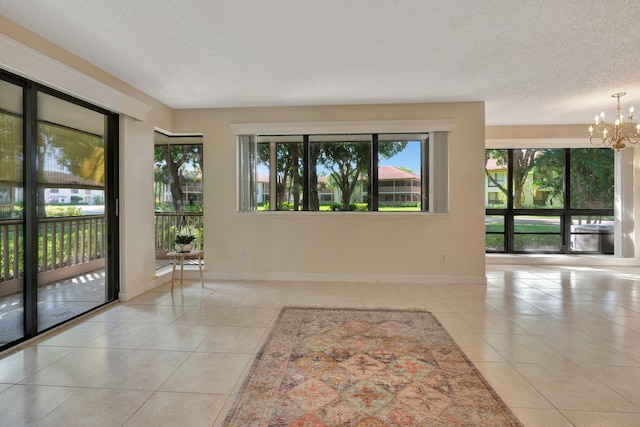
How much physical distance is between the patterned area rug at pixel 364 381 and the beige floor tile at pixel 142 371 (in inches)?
22.8

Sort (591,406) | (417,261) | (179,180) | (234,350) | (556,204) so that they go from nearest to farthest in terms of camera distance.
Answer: (591,406) → (234,350) → (417,261) → (179,180) → (556,204)

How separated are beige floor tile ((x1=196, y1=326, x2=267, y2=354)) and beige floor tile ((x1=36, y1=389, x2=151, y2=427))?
63cm

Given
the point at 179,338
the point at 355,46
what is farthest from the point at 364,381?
the point at 355,46

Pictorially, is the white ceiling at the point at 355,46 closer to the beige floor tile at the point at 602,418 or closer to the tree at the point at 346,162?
the tree at the point at 346,162

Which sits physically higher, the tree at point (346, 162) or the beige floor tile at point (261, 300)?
the tree at point (346, 162)

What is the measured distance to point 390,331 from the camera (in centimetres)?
280

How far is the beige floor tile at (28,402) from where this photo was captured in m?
1.66

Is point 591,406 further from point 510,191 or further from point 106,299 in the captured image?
point 510,191

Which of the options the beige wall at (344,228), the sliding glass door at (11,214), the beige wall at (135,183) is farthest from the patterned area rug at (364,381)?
the beige wall at (135,183)

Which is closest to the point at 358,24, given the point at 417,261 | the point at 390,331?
the point at 390,331

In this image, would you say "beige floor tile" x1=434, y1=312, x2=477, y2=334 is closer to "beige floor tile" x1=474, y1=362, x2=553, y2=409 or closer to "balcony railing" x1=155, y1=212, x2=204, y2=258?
"beige floor tile" x1=474, y1=362, x2=553, y2=409

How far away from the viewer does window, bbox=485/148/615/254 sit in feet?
19.7

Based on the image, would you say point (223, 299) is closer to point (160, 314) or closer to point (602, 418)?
point (160, 314)

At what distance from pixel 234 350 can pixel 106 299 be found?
209 cm
